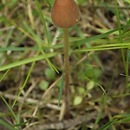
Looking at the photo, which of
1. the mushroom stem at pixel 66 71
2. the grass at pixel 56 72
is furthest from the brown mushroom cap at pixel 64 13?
the grass at pixel 56 72

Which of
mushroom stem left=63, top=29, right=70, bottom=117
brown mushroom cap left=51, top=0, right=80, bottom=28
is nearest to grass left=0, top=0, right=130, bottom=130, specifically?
mushroom stem left=63, top=29, right=70, bottom=117

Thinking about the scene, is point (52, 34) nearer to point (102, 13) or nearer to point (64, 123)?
point (102, 13)

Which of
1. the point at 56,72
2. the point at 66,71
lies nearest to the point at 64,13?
the point at 66,71

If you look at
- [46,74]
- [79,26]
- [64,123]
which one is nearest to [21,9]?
[79,26]

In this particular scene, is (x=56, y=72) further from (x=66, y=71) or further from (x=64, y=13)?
(x=64, y=13)

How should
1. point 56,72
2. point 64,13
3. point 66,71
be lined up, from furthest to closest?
point 56,72
point 66,71
point 64,13

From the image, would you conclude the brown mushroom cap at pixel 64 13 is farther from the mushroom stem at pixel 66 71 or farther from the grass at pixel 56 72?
the grass at pixel 56 72
